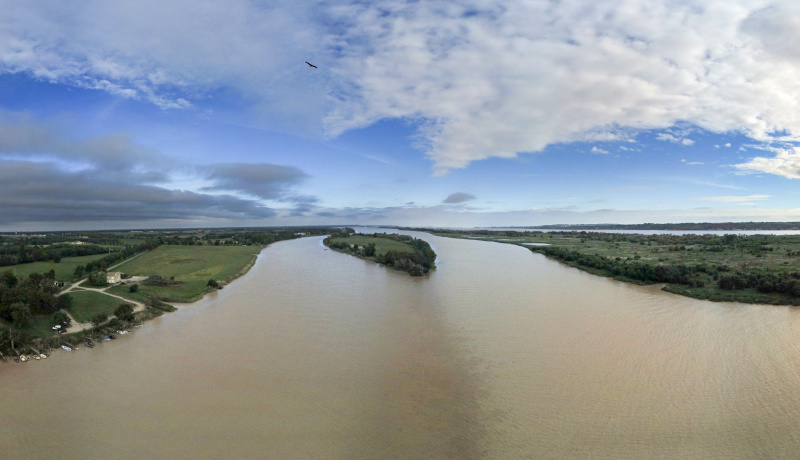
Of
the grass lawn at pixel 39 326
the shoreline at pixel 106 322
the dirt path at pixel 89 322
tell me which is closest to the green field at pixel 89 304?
the dirt path at pixel 89 322

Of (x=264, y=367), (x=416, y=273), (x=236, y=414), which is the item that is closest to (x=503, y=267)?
(x=416, y=273)

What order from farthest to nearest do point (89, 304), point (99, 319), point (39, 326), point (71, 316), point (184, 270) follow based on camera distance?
point (184, 270), point (89, 304), point (71, 316), point (99, 319), point (39, 326)

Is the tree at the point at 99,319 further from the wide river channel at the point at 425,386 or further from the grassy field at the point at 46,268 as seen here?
the grassy field at the point at 46,268

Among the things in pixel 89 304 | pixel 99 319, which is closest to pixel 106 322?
pixel 99 319

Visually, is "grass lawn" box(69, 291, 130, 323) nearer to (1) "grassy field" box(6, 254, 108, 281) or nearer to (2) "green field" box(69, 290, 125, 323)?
(2) "green field" box(69, 290, 125, 323)

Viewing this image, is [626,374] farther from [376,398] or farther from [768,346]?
[376,398]

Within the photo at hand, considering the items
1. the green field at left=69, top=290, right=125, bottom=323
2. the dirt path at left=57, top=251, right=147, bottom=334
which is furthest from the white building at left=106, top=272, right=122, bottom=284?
the green field at left=69, top=290, right=125, bottom=323

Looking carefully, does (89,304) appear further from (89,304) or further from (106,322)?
(106,322)
